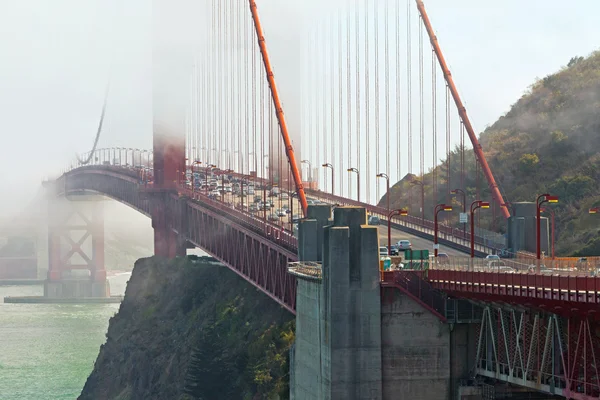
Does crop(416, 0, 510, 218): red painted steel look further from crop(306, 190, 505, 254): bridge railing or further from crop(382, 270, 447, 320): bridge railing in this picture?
crop(382, 270, 447, 320): bridge railing

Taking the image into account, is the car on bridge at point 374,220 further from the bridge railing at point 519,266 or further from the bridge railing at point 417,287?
the bridge railing at point 417,287

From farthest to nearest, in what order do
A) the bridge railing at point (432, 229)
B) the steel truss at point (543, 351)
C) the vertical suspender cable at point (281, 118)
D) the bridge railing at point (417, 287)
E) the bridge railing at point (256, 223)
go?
the bridge railing at point (256, 223), the vertical suspender cable at point (281, 118), the bridge railing at point (432, 229), the bridge railing at point (417, 287), the steel truss at point (543, 351)

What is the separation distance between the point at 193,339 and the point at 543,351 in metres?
43.7

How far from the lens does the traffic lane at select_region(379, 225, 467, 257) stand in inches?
2488

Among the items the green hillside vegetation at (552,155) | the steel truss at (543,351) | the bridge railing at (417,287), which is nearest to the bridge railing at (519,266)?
the bridge railing at (417,287)

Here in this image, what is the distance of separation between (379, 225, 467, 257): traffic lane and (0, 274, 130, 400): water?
37.7 m

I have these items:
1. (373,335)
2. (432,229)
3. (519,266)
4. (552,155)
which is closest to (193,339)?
(432,229)

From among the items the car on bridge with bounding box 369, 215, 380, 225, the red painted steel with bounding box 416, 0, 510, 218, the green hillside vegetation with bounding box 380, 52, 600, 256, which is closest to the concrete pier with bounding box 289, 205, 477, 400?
the red painted steel with bounding box 416, 0, 510, 218

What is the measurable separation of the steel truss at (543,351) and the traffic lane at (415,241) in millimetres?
17950

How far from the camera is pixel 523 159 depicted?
9394 centimetres

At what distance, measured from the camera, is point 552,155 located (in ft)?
313

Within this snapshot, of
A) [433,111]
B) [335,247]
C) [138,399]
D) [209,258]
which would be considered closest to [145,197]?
[209,258]

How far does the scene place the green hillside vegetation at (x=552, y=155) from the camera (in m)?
84.3

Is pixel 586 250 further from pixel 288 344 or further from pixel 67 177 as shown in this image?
pixel 67 177
